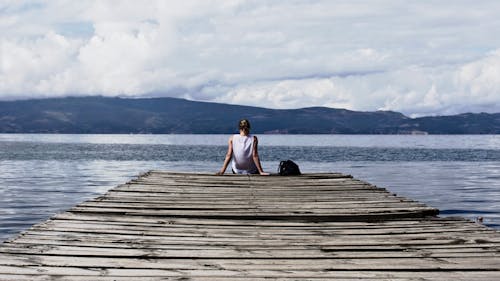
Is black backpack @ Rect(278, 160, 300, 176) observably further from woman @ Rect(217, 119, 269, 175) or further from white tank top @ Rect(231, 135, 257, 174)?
white tank top @ Rect(231, 135, 257, 174)

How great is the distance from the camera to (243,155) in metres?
18.2

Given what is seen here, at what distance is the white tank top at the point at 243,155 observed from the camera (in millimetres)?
17594

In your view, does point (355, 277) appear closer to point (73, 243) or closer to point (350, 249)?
point (350, 249)

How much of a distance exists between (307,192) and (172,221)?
16.5ft

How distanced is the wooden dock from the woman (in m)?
4.18

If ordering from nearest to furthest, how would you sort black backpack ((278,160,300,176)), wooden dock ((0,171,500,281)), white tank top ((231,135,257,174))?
1. wooden dock ((0,171,500,281))
2. white tank top ((231,135,257,174))
3. black backpack ((278,160,300,176))

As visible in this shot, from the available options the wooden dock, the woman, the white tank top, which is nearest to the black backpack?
the woman

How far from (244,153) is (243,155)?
13cm

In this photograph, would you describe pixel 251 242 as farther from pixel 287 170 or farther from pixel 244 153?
pixel 287 170

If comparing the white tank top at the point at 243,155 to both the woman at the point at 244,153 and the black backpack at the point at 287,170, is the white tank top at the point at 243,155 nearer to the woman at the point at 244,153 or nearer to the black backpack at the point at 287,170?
the woman at the point at 244,153

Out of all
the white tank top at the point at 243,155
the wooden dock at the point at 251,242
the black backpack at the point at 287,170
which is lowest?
the wooden dock at the point at 251,242

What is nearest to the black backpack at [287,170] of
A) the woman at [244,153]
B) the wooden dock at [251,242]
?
the woman at [244,153]

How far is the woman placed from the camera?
1761 centimetres

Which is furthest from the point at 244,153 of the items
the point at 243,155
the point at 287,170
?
the point at 287,170
